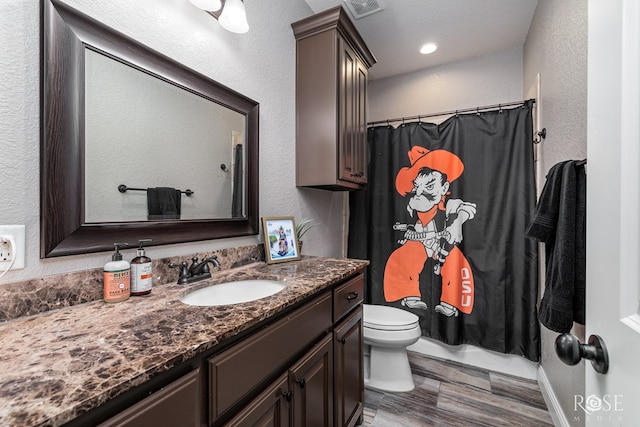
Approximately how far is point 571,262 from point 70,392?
4.98ft

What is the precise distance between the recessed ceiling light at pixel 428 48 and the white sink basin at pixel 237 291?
233 centimetres

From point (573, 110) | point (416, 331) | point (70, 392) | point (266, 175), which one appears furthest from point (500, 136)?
point (70, 392)

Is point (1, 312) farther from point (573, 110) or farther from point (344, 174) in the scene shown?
point (573, 110)

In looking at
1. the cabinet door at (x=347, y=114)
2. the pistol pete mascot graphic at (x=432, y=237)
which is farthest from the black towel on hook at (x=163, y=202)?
the pistol pete mascot graphic at (x=432, y=237)

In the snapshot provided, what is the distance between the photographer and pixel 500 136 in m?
2.12

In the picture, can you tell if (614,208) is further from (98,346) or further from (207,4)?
(207,4)

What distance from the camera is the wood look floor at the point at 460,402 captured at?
5.27ft

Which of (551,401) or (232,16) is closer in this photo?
(232,16)

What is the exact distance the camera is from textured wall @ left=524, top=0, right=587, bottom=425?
119 cm

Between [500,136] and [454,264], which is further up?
[500,136]

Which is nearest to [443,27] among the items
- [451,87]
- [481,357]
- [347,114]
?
[451,87]

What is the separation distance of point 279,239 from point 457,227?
1510mm

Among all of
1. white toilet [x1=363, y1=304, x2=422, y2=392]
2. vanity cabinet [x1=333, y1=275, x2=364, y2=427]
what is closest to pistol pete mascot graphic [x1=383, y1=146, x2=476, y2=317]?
white toilet [x1=363, y1=304, x2=422, y2=392]

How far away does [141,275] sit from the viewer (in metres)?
0.92
